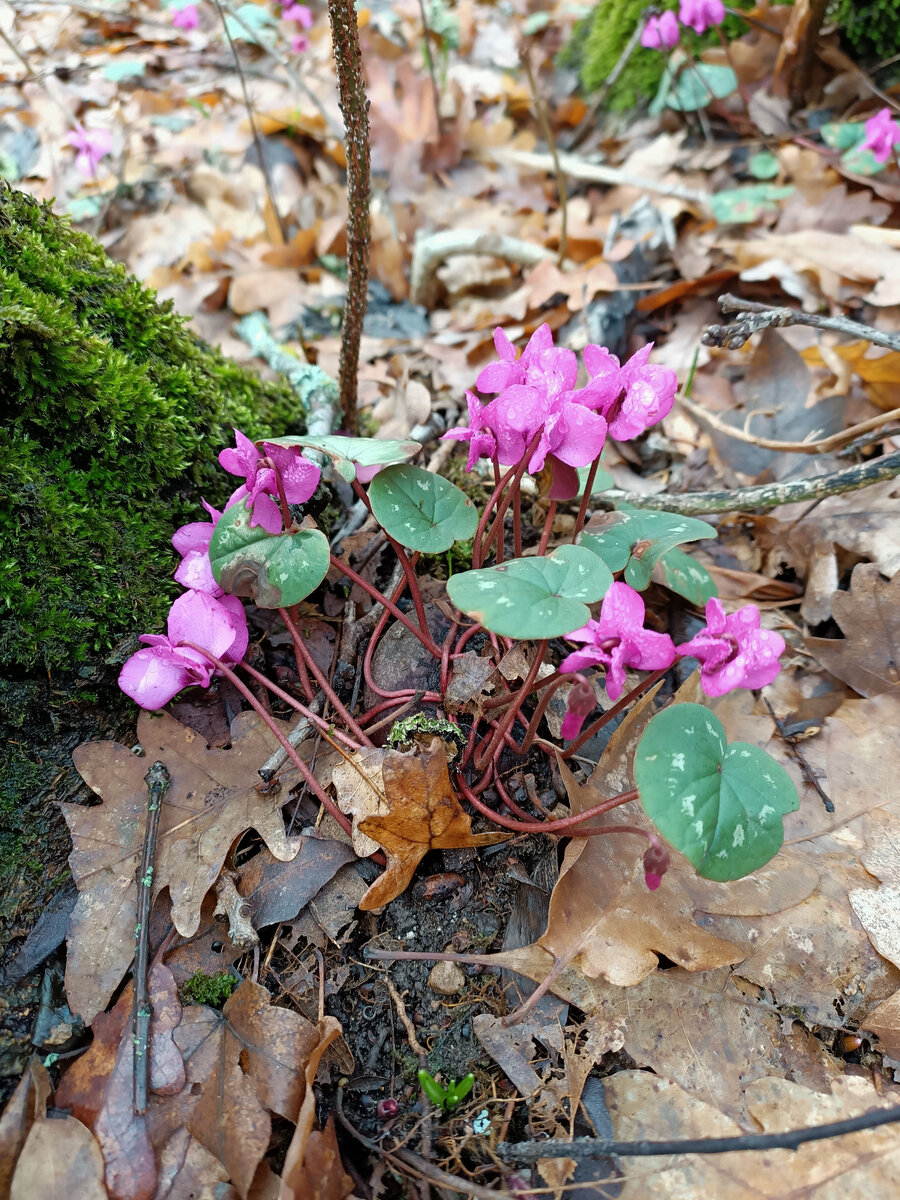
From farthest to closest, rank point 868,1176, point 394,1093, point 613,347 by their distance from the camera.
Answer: point 613,347
point 394,1093
point 868,1176

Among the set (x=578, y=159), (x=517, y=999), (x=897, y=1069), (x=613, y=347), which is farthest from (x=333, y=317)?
(x=897, y=1069)

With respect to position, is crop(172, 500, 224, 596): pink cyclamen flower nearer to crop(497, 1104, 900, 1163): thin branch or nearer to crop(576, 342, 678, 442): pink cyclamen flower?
crop(576, 342, 678, 442): pink cyclamen flower

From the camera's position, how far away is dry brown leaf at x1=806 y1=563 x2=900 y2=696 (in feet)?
5.51

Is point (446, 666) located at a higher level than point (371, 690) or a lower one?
higher

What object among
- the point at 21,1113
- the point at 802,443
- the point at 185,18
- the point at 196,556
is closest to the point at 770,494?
the point at 802,443

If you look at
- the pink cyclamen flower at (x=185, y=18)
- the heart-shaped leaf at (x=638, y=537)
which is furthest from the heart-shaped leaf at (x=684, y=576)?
the pink cyclamen flower at (x=185, y=18)

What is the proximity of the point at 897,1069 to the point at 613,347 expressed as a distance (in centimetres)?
229

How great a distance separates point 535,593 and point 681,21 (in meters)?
3.35

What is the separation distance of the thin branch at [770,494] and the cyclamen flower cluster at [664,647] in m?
0.73

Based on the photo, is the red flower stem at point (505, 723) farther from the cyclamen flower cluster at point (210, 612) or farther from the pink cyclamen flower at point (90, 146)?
the pink cyclamen flower at point (90, 146)

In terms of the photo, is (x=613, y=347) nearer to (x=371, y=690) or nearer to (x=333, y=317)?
(x=333, y=317)

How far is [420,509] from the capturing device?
1540 millimetres

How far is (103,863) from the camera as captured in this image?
4.57 ft

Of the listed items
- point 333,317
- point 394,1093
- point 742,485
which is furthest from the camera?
point 333,317
